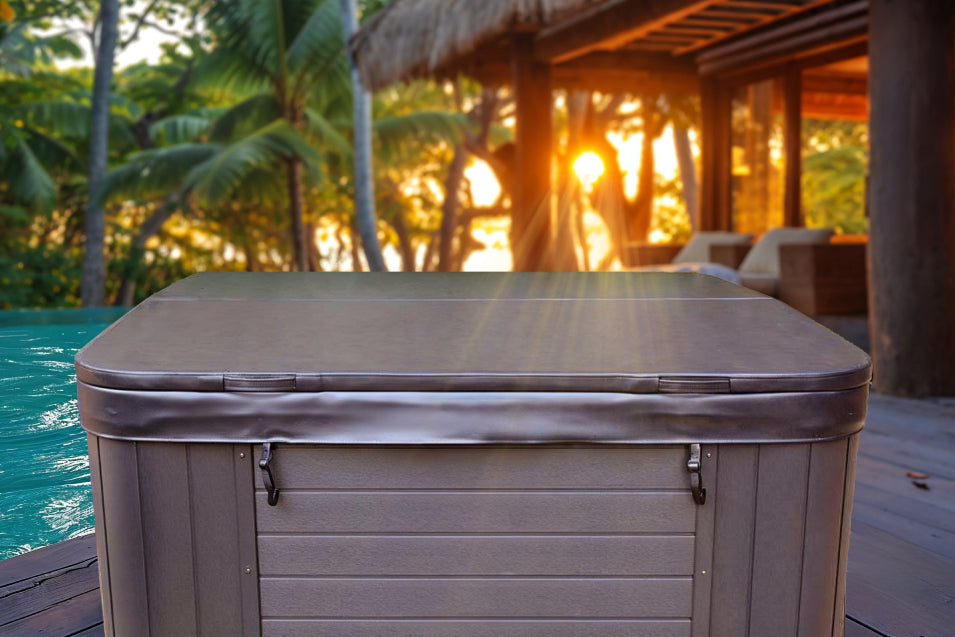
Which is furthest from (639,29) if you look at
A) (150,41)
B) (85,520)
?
(150,41)

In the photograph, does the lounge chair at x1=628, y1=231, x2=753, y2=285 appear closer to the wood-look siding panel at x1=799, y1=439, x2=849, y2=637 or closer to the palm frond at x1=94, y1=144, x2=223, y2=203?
the wood-look siding panel at x1=799, y1=439, x2=849, y2=637

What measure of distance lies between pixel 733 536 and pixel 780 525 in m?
0.08

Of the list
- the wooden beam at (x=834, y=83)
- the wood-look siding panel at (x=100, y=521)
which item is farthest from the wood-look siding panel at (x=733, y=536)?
the wooden beam at (x=834, y=83)

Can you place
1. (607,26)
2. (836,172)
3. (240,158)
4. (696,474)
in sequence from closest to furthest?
(696,474) < (607,26) < (240,158) < (836,172)

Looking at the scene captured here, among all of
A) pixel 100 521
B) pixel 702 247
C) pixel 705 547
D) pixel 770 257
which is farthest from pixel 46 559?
pixel 702 247

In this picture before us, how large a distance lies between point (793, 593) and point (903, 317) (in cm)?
294

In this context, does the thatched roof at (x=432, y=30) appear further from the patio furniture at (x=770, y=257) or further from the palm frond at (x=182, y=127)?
the palm frond at (x=182, y=127)

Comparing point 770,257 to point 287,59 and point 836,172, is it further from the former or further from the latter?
point 836,172

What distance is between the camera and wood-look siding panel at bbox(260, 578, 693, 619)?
151 cm

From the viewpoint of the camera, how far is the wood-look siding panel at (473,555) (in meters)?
1.50

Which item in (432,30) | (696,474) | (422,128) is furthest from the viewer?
(422,128)

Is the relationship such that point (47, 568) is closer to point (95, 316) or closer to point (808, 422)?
point (95, 316)

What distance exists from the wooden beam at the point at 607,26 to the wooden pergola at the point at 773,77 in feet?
0.04

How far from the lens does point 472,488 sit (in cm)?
149
